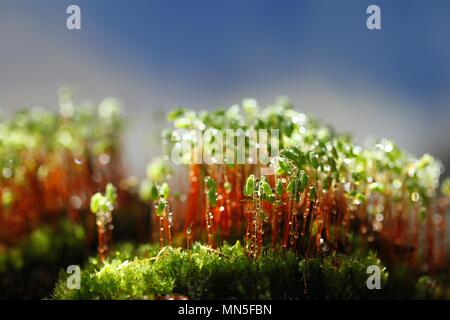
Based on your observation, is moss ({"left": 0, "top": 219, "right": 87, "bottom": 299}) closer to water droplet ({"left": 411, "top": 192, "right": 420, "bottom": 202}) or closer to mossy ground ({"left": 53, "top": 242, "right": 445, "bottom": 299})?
mossy ground ({"left": 53, "top": 242, "right": 445, "bottom": 299})

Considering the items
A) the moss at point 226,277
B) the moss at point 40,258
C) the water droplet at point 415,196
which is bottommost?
the moss at point 40,258

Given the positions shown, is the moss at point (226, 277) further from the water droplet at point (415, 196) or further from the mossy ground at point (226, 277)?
the water droplet at point (415, 196)

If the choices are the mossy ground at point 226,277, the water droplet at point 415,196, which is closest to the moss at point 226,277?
the mossy ground at point 226,277

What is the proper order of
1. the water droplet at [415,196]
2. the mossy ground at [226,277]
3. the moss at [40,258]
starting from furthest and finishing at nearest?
the moss at [40,258] → the water droplet at [415,196] → the mossy ground at [226,277]

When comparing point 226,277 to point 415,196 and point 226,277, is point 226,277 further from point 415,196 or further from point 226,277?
point 415,196

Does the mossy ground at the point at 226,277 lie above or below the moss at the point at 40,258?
above

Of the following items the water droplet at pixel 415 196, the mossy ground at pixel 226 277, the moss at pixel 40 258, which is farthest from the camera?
the moss at pixel 40 258

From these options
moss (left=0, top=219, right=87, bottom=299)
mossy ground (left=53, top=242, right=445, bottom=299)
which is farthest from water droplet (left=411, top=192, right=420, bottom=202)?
moss (left=0, top=219, right=87, bottom=299)
